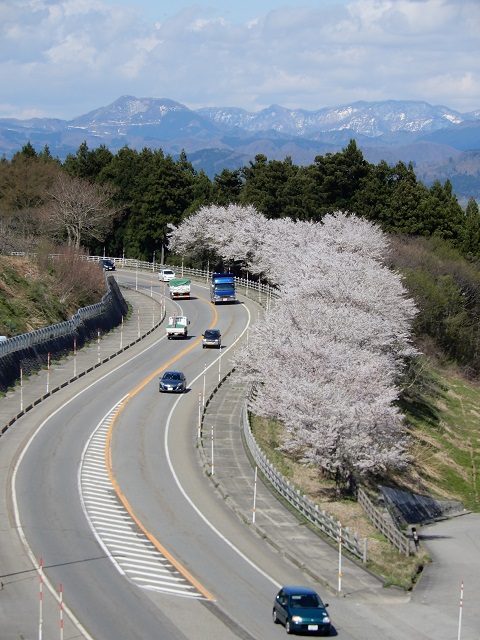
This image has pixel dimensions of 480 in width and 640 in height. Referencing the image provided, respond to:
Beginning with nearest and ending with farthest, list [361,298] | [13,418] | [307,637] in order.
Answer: [307,637]
[13,418]
[361,298]

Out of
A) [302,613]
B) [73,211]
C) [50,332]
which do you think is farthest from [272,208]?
[302,613]

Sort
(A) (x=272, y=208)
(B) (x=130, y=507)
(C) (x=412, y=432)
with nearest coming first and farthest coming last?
(B) (x=130, y=507)
(C) (x=412, y=432)
(A) (x=272, y=208)

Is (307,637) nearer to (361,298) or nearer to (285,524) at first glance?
(285,524)

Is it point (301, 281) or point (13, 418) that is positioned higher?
Result: point (301, 281)

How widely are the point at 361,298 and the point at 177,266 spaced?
201ft

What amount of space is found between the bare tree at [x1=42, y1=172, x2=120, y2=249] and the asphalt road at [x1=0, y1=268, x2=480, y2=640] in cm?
6170

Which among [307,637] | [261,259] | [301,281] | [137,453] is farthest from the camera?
[261,259]

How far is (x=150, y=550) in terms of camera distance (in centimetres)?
3306

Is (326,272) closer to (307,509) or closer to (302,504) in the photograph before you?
(302,504)

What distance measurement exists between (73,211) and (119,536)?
82755mm

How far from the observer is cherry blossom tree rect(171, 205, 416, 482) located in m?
43.1

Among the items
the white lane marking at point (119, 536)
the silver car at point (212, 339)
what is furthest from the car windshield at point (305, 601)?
the silver car at point (212, 339)

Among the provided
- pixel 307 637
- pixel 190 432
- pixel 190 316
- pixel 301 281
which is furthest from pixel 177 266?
pixel 307 637

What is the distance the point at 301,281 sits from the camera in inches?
2726
